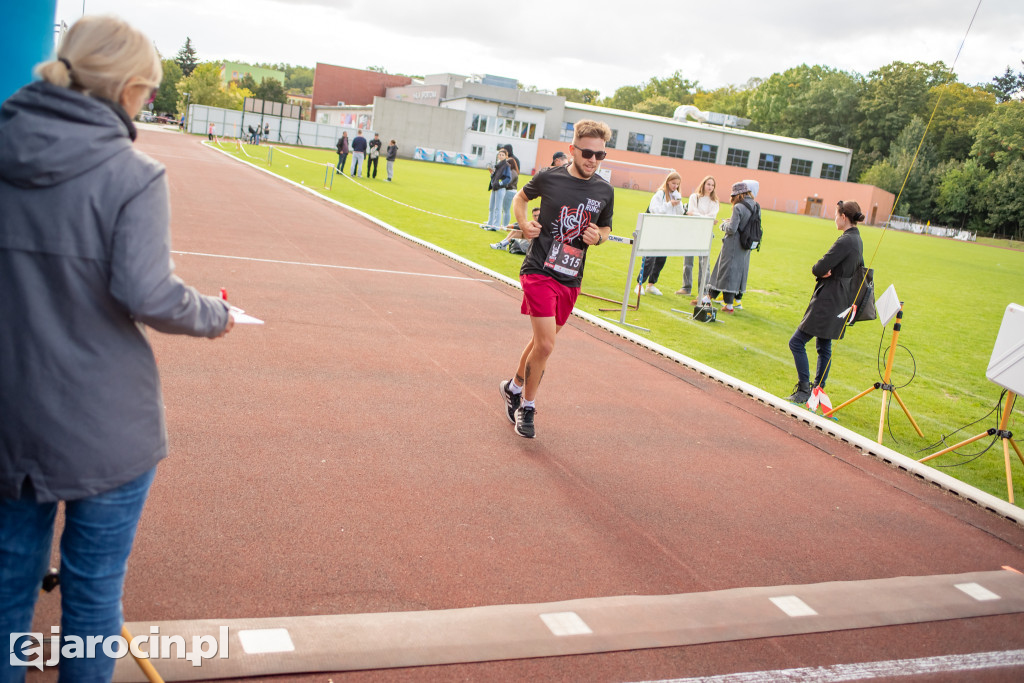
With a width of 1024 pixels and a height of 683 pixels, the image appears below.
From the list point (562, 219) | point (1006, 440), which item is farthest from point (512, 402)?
point (1006, 440)

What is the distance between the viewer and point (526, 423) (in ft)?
20.0

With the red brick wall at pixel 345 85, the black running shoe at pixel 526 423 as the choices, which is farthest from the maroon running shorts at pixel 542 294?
the red brick wall at pixel 345 85

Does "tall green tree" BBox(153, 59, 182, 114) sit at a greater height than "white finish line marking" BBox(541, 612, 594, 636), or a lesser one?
greater

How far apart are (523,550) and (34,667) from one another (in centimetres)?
231

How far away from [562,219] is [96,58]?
4.07m

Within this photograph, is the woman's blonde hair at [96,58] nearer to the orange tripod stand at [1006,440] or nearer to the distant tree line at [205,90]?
the orange tripod stand at [1006,440]

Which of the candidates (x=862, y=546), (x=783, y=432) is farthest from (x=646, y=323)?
(x=862, y=546)

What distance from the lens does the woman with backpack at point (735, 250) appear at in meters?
12.1

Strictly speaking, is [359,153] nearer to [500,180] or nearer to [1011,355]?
[500,180]

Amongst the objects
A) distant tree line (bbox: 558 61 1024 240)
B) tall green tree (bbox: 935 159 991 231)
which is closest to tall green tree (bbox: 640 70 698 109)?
distant tree line (bbox: 558 61 1024 240)

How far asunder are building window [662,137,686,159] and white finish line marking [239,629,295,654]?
3395 inches

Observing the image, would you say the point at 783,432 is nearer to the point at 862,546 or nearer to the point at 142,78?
the point at 862,546

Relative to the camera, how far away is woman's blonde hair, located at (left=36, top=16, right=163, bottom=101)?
6.93ft

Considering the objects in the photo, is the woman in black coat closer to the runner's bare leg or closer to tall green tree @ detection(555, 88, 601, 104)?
the runner's bare leg
